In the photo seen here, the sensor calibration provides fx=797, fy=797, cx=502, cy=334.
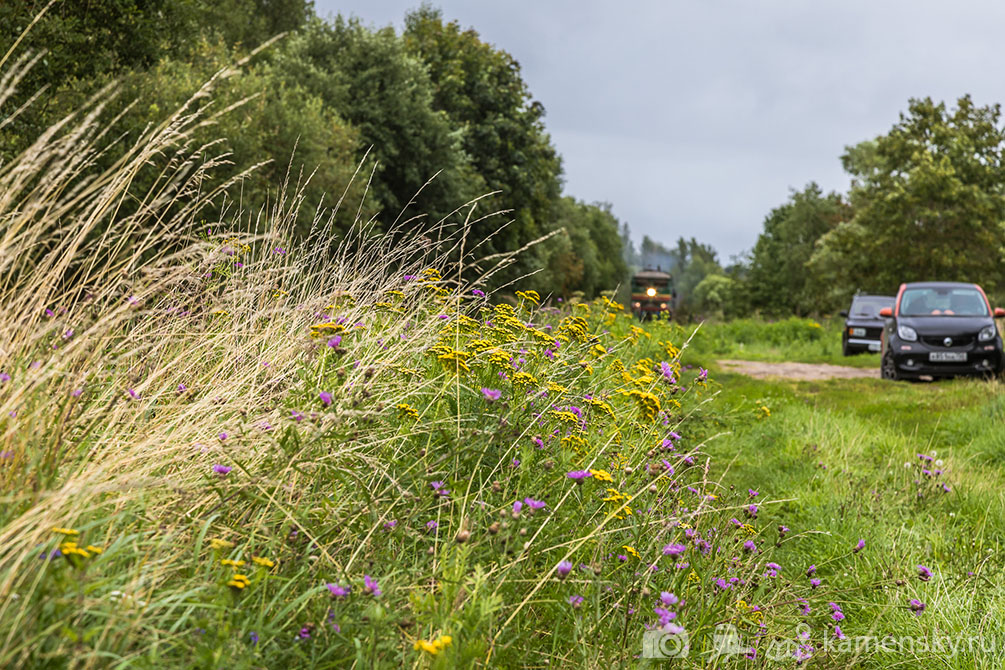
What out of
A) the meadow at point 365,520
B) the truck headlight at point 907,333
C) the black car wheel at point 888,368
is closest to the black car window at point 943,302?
the truck headlight at point 907,333

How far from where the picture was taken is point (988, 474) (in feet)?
19.4

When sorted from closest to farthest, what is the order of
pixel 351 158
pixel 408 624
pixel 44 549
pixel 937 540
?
pixel 44 549, pixel 408 624, pixel 937 540, pixel 351 158

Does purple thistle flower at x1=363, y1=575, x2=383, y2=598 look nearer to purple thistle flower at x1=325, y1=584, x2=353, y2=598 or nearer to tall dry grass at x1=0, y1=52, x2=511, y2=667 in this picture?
purple thistle flower at x1=325, y1=584, x2=353, y2=598

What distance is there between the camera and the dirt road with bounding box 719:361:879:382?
46.4ft

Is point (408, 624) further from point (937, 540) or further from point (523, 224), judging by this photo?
point (523, 224)

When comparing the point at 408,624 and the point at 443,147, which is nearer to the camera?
the point at 408,624

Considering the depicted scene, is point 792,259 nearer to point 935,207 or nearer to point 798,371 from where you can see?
point 935,207

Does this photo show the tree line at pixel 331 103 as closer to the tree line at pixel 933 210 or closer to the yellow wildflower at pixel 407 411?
the yellow wildflower at pixel 407 411

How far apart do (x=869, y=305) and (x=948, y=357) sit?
8.85m

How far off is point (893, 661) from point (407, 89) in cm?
2478

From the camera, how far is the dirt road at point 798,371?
46.4 ft

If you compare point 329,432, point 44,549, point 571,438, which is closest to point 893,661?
point 571,438

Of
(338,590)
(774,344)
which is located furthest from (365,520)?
(774,344)
